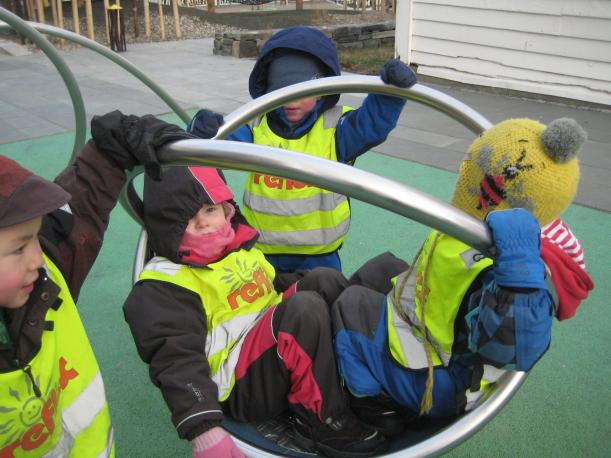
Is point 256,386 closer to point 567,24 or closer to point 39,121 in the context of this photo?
point 39,121

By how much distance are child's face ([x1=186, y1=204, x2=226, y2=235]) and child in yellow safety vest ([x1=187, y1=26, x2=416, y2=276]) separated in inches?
15.0

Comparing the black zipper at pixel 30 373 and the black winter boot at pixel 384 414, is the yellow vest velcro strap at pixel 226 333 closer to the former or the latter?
the black winter boot at pixel 384 414

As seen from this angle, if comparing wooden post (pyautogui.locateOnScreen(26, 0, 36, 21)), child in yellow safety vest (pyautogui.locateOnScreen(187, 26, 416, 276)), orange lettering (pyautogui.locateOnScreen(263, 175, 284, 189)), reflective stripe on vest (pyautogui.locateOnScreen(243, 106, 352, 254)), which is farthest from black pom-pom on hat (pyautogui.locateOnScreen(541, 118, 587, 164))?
wooden post (pyautogui.locateOnScreen(26, 0, 36, 21))

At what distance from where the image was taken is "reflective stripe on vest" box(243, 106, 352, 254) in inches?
85.0

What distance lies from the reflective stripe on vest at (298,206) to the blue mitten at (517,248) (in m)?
1.14

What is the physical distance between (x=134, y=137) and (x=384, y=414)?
918 millimetres

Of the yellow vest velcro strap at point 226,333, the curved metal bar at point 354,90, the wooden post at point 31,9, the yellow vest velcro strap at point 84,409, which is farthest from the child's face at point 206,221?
the wooden post at point 31,9

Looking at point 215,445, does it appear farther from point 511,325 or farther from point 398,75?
point 398,75

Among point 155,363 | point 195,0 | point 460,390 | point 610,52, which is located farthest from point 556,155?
point 195,0

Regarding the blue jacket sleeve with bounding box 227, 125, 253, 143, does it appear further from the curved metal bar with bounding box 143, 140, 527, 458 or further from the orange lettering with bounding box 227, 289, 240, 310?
the curved metal bar with bounding box 143, 140, 527, 458

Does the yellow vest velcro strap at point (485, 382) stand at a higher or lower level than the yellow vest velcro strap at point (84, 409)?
higher

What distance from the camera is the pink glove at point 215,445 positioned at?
54.2 inches

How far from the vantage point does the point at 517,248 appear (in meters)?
1.00

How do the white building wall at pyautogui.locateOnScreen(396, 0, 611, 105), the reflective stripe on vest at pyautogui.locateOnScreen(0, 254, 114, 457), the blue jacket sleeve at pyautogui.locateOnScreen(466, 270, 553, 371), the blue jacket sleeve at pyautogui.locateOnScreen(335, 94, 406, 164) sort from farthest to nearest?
the white building wall at pyautogui.locateOnScreen(396, 0, 611, 105)
the blue jacket sleeve at pyautogui.locateOnScreen(335, 94, 406, 164)
the reflective stripe on vest at pyautogui.locateOnScreen(0, 254, 114, 457)
the blue jacket sleeve at pyautogui.locateOnScreen(466, 270, 553, 371)
